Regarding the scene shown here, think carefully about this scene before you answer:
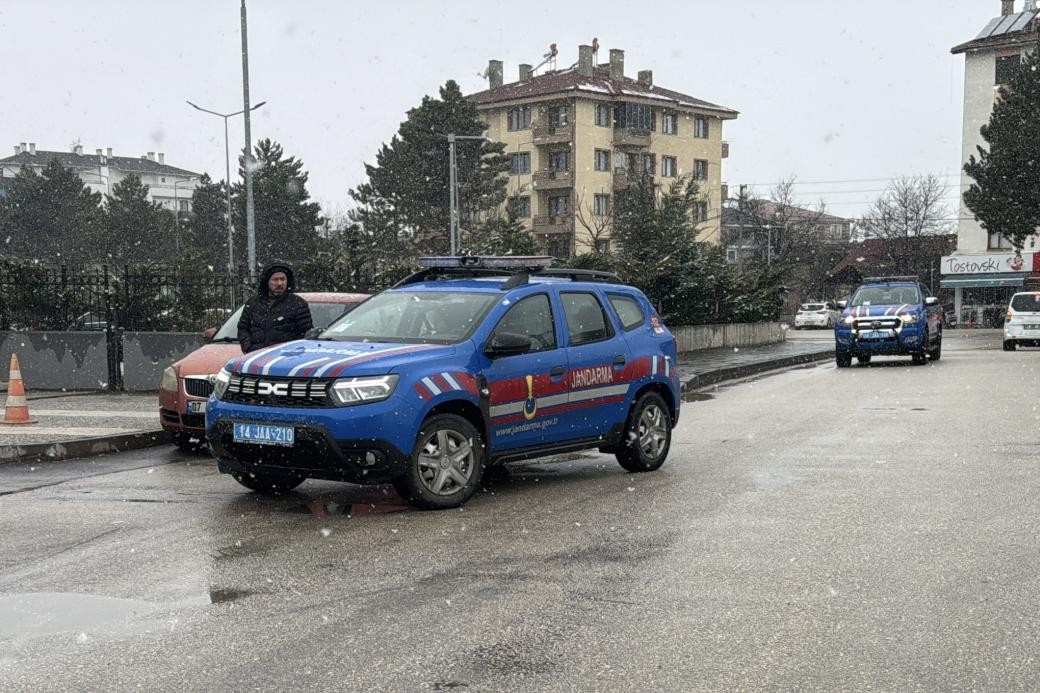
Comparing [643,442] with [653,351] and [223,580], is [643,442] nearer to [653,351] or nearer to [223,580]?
[653,351]

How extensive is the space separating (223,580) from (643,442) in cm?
482

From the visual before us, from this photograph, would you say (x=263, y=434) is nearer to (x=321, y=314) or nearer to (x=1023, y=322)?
(x=321, y=314)

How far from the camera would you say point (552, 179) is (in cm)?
7706

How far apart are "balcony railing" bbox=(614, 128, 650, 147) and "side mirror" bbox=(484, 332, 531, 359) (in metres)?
70.9

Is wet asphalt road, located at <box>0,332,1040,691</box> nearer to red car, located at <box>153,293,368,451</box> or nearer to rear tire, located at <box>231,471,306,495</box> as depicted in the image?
rear tire, located at <box>231,471,306,495</box>

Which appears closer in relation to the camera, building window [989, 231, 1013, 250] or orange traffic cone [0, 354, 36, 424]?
orange traffic cone [0, 354, 36, 424]

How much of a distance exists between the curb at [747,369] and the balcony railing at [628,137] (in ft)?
162

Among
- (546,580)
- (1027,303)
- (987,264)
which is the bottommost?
(546,580)

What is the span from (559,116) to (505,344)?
69403mm

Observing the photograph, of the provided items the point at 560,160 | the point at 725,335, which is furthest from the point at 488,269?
the point at 560,160

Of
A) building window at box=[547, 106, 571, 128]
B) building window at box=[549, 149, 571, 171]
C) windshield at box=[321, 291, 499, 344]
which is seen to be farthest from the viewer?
building window at box=[549, 149, 571, 171]

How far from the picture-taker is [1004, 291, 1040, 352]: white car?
32500 millimetres

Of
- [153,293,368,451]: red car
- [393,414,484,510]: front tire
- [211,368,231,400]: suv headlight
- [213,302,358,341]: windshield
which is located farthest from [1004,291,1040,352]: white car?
[211,368,231,400]: suv headlight

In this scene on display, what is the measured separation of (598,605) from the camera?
561cm
